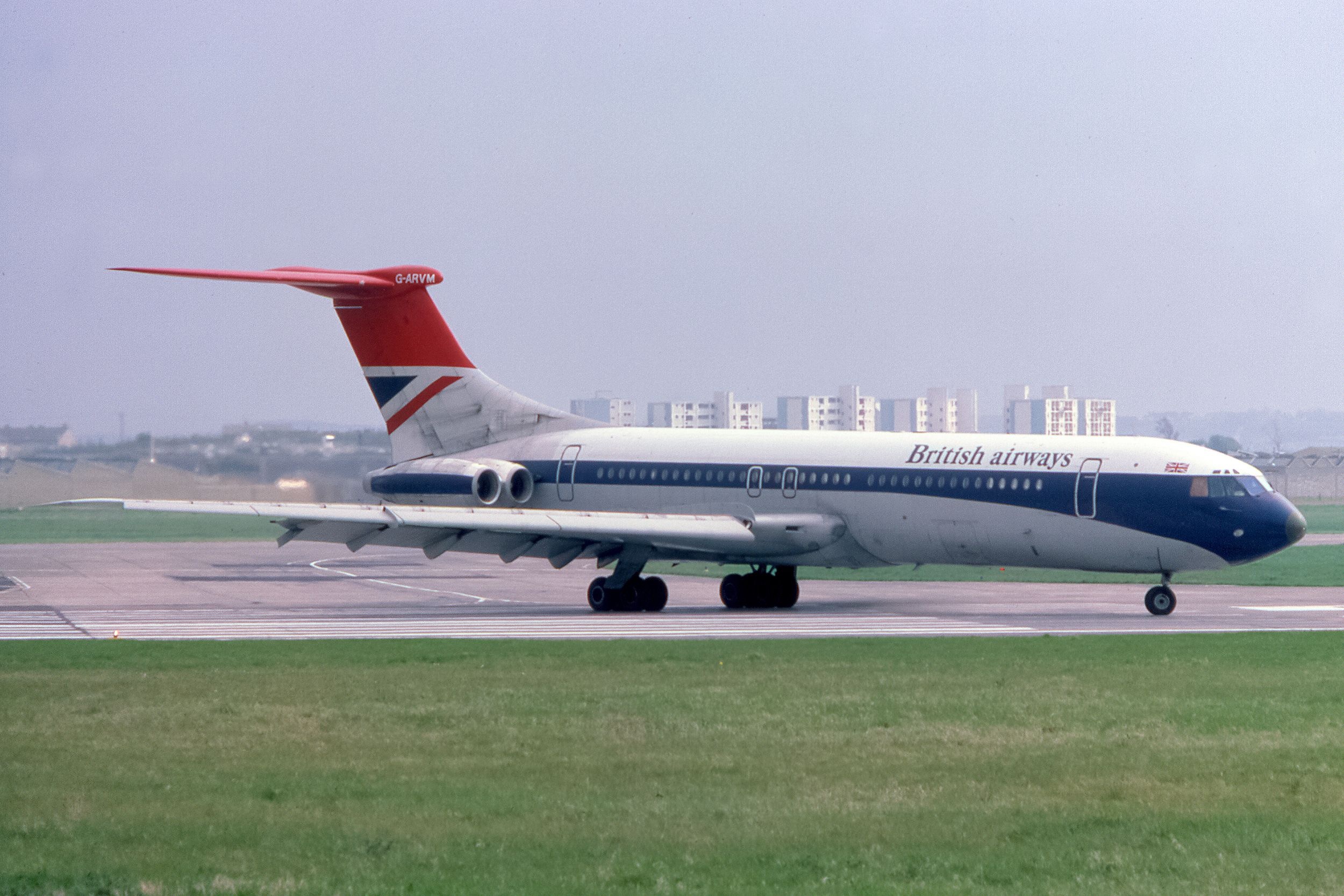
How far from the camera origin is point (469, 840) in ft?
33.3

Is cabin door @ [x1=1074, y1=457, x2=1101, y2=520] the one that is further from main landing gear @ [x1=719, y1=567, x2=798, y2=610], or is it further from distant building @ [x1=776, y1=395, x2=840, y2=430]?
distant building @ [x1=776, y1=395, x2=840, y2=430]

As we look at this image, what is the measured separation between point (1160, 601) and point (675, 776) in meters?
18.4

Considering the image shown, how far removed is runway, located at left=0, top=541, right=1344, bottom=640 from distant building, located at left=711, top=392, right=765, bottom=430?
3530 centimetres

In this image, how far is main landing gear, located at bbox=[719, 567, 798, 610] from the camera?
32188mm

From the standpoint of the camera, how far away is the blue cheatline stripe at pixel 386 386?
3566cm

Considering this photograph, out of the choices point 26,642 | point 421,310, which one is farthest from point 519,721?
point 421,310

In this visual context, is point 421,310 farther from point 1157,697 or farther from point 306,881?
point 306,881

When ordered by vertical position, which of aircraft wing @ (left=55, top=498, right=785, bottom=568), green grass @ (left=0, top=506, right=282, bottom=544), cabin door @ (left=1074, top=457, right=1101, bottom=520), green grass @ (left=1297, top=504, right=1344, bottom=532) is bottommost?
green grass @ (left=1297, top=504, right=1344, bottom=532)

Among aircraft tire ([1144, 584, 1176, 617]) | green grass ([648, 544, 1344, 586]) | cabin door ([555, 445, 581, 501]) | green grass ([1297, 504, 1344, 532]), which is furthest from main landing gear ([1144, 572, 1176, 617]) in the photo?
green grass ([1297, 504, 1344, 532])

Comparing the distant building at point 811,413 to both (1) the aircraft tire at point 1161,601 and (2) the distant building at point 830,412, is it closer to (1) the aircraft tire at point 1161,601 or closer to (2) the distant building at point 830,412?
(2) the distant building at point 830,412

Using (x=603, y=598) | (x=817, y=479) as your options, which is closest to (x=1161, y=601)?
(x=817, y=479)

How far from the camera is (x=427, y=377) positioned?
116 ft

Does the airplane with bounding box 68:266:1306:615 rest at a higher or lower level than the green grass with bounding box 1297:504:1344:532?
higher

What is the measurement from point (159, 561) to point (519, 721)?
3209cm
